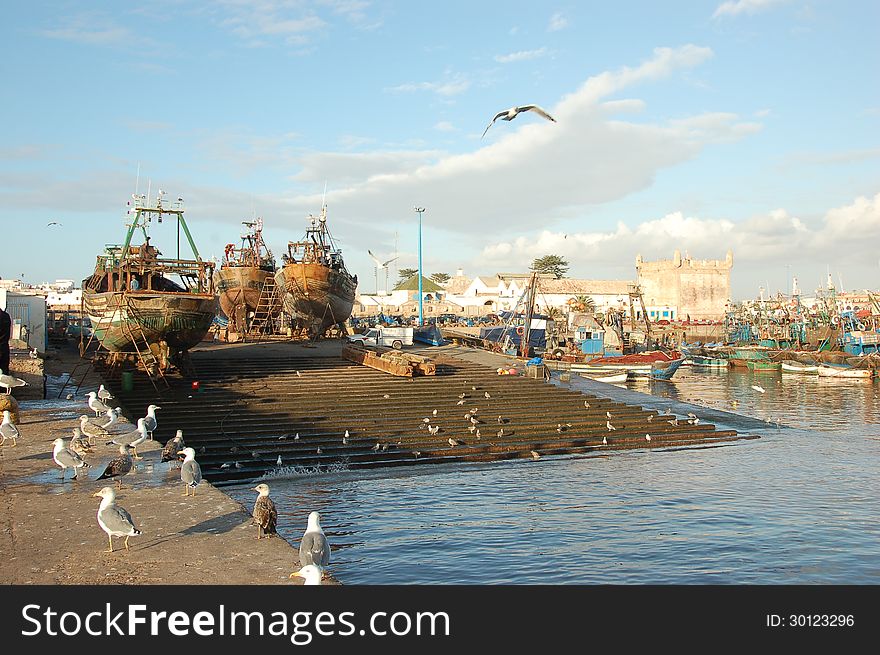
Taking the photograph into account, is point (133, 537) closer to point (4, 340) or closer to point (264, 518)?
point (264, 518)

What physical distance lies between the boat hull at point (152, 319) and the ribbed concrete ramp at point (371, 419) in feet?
4.87

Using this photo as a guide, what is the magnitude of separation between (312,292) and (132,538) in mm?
30395

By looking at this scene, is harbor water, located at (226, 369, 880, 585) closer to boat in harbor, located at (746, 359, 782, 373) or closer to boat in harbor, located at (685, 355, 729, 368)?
boat in harbor, located at (746, 359, 782, 373)

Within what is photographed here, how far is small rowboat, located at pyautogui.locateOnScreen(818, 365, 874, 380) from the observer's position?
48.5 meters

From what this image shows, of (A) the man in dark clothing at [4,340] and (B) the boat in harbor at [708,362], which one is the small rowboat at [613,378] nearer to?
(B) the boat in harbor at [708,362]

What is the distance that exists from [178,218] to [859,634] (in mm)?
27389

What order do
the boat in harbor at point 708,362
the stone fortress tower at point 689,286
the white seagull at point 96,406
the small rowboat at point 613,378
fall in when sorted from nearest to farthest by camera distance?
1. the white seagull at point 96,406
2. the small rowboat at point 613,378
3. the boat in harbor at point 708,362
4. the stone fortress tower at point 689,286

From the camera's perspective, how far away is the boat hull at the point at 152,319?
2198 centimetres

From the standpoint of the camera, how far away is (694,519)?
533 inches

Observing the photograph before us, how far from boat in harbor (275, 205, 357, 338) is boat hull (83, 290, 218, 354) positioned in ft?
47.0

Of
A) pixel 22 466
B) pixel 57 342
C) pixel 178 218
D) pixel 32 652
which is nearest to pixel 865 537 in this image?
pixel 32 652

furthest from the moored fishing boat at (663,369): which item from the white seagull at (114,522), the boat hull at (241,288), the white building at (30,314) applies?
the white seagull at (114,522)

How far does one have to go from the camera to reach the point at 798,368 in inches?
2103

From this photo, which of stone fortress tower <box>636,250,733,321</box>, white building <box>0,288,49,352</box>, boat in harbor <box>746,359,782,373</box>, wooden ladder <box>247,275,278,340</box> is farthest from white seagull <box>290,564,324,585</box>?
stone fortress tower <box>636,250,733,321</box>
